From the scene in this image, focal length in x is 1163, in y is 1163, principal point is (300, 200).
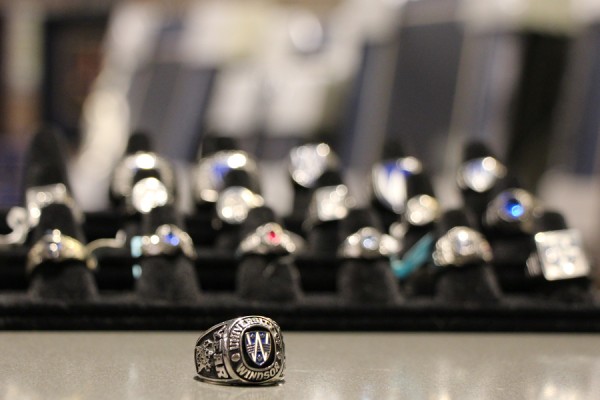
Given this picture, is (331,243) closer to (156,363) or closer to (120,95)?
(156,363)

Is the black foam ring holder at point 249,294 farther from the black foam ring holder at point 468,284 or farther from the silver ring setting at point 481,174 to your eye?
the silver ring setting at point 481,174

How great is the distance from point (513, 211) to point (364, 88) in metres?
2.11

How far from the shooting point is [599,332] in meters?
1.30

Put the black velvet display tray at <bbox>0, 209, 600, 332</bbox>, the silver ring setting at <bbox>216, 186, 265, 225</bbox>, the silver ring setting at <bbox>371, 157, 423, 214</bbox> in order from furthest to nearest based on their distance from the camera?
the silver ring setting at <bbox>371, 157, 423, 214</bbox> → the silver ring setting at <bbox>216, 186, 265, 225</bbox> → the black velvet display tray at <bbox>0, 209, 600, 332</bbox>

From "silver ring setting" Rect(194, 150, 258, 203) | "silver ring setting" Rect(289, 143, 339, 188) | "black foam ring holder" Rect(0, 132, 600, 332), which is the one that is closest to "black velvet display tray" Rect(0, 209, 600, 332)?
"black foam ring holder" Rect(0, 132, 600, 332)

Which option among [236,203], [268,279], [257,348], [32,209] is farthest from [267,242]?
[257,348]

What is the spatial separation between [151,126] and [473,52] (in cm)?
144

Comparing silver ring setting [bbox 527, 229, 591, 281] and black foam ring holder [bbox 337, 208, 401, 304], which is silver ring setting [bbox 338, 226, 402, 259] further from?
silver ring setting [bbox 527, 229, 591, 281]

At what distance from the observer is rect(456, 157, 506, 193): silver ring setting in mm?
1529

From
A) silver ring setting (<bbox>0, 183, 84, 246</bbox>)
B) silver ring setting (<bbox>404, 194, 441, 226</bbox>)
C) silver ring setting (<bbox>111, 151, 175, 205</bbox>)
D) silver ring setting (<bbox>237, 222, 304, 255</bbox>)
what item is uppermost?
silver ring setting (<bbox>111, 151, 175, 205</bbox>)

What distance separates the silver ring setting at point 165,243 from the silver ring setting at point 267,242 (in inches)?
2.6

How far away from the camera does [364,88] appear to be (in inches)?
139

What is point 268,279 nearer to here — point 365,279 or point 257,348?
point 365,279

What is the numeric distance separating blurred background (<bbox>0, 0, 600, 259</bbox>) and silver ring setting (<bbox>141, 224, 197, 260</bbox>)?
37 cm
